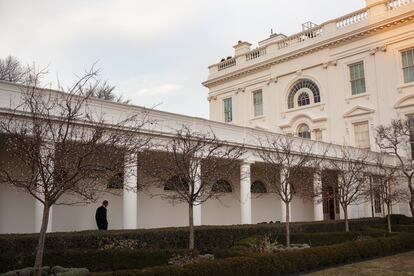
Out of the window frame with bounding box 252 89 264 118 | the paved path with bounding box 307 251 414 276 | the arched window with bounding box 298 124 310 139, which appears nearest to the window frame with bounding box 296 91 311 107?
the arched window with bounding box 298 124 310 139

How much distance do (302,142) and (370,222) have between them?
531 cm

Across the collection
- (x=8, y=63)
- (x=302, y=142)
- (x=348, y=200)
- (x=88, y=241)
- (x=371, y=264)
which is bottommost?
(x=371, y=264)

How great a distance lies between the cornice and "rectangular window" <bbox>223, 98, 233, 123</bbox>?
185 cm

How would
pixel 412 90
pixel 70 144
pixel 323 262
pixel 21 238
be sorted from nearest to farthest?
pixel 70 144 < pixel 21 238 < pixel 323 262 < pixel 412 90

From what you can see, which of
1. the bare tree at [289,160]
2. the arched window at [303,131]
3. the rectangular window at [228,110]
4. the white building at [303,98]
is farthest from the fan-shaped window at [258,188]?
the rectangular window at [228,110]

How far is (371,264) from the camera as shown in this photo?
40.3 feet

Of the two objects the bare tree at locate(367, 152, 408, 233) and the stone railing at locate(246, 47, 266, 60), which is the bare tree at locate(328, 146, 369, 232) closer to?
the bare tree at locate(367, 152, 408, 233)

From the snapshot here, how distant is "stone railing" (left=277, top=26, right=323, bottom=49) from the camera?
3172 centimetres

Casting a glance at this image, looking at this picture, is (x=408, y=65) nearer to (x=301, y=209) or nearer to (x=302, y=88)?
(x=302, y=88)

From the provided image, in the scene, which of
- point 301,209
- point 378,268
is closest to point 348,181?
point 378,268

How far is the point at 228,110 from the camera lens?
123 ft

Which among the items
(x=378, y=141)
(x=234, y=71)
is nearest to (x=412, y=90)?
(x=378, y=141)

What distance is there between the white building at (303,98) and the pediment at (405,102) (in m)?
0.06

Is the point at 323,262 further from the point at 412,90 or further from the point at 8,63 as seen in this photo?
the point at 8,63
